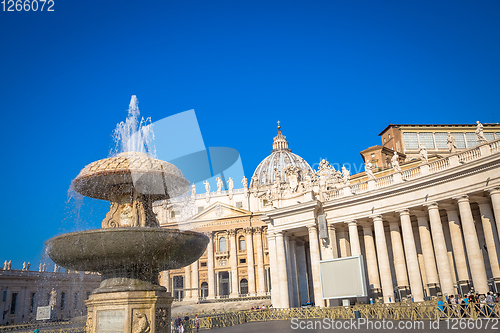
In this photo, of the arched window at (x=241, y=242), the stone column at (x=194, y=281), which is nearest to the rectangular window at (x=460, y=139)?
the arched window at (x=241, y=242)

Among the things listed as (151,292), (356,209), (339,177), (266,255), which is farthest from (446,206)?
(266,255)

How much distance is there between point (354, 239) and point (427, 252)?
425 cm

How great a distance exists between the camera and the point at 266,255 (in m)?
59.4

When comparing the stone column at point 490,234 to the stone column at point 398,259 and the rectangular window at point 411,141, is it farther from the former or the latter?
the rectangular window at point 411,141

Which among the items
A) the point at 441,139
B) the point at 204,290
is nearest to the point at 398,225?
the point at 441,139

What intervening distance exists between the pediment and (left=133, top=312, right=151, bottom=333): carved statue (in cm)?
5214

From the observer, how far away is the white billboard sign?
64.6 ft

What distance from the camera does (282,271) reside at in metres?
25.7

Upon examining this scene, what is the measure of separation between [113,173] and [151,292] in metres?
3.07

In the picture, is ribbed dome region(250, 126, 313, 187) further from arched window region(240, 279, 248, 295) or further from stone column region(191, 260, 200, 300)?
stone column region(191, 260, 200, 300)

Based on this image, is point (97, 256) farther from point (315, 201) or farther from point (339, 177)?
point (339, 177)

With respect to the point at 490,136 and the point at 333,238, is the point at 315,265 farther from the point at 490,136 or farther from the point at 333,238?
the point at 490,136

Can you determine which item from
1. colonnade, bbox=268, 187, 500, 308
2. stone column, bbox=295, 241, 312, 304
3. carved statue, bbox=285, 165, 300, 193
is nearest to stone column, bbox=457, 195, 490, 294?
colonnade, bbox=268, 187, 500, 308

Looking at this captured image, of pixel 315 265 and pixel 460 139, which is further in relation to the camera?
pixel 460 139
